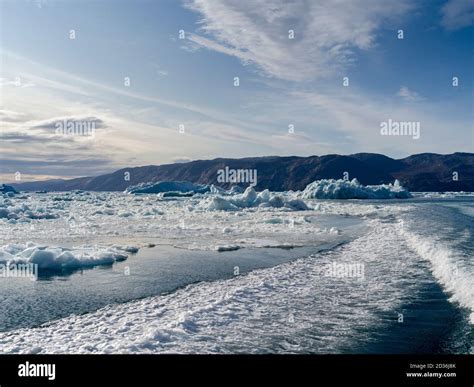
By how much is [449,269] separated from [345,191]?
5849cm

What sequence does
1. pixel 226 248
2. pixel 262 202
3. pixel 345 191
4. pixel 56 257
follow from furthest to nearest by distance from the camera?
1. pixel 345 191
2. pixel 262 202
3. pixel 226 248
4. pixel 56 257

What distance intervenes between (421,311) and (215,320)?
3575 mm

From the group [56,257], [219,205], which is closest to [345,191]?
[219,205]

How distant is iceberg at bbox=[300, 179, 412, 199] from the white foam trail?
52.1 metres

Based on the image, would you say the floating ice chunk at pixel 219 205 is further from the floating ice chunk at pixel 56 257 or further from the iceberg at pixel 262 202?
the floating ice chunk at pixel 56 257

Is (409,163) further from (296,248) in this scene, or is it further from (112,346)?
(112,346)

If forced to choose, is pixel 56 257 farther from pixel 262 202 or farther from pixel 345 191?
pixel 345 191

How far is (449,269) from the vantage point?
9773mm

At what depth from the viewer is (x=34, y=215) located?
28.3m

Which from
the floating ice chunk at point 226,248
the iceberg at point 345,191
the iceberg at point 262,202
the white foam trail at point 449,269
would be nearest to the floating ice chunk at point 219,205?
the iceberg at point 262,202

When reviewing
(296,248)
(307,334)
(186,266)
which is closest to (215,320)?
(307,334)

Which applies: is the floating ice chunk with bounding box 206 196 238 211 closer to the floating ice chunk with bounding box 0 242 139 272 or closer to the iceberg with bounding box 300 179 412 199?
the floating ice chunk with bounding box 0 242 139 272
